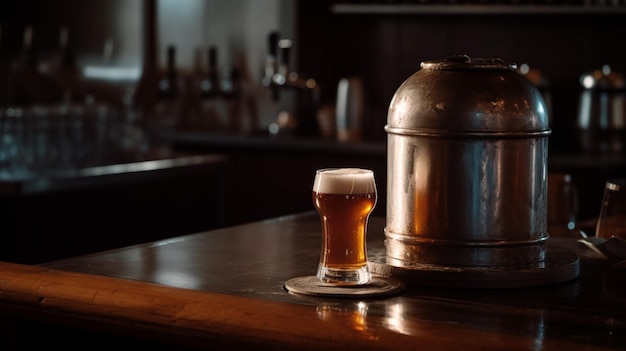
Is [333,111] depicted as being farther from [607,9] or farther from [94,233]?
[94,233]

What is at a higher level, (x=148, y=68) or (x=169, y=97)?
(x=148, y=68)

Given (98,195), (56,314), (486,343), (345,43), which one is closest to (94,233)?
(98,195)

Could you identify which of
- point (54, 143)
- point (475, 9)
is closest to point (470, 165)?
point (54, 143)

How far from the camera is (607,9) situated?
4480 millimetres

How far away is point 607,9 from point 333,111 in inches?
53.2

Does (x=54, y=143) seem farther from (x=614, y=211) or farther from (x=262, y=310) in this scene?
(x=262, y=310)

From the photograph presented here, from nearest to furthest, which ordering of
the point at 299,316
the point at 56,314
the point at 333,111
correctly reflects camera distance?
the point at 299,316 < the point at 56,314 < the point at 333,111

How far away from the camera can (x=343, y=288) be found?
1.39 m

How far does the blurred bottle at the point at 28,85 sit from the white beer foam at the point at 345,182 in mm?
4304

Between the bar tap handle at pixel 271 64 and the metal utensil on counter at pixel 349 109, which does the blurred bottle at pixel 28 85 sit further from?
the metal utensil on counter at pixel 349 109

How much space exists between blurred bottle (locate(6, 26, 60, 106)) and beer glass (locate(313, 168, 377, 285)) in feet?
14.1

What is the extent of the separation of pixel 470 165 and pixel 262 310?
387 millimetres

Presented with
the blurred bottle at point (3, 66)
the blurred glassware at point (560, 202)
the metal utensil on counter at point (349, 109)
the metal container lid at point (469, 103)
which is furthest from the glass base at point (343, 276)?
the blurred bottle at point (3, 66)

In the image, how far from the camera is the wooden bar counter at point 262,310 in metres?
1.14
